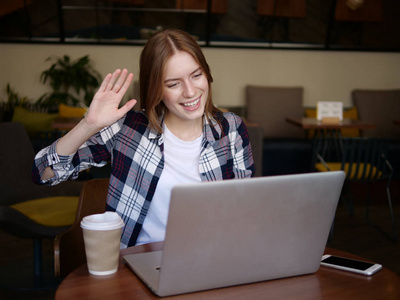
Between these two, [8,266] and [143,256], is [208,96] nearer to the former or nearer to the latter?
[143,256]

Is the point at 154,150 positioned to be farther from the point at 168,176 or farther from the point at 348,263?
the point at 348,263

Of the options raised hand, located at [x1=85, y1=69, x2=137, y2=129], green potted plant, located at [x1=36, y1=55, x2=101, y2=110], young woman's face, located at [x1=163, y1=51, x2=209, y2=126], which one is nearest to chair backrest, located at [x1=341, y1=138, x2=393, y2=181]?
young woman's face, located at [x1=163, y1=51, x2=209, y2=126]

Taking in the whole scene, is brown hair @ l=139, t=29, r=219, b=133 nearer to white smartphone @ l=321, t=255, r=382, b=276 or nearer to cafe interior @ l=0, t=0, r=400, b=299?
white smartphone @ l=321, t=255, r=382, b=276

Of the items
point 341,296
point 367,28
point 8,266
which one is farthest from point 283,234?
point 367,28

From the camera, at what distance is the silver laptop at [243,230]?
0.86m

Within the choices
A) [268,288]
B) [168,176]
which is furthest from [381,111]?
[268,288]

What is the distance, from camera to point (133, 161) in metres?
1.49

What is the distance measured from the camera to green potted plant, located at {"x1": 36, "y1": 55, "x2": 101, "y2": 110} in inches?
230

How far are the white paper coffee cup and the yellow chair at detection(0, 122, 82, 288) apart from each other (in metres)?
1.31

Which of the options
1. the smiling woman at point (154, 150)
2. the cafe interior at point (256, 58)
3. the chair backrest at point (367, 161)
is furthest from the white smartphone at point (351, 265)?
the cafe interior at point (256, 58)

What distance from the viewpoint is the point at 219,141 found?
159 cm

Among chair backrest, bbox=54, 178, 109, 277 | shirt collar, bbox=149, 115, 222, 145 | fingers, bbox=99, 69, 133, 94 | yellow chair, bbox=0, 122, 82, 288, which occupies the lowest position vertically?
yellow chair, bbox=0, 122, 82, 288

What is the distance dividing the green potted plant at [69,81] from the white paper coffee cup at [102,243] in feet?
16.4

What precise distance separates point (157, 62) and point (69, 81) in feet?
15.4
